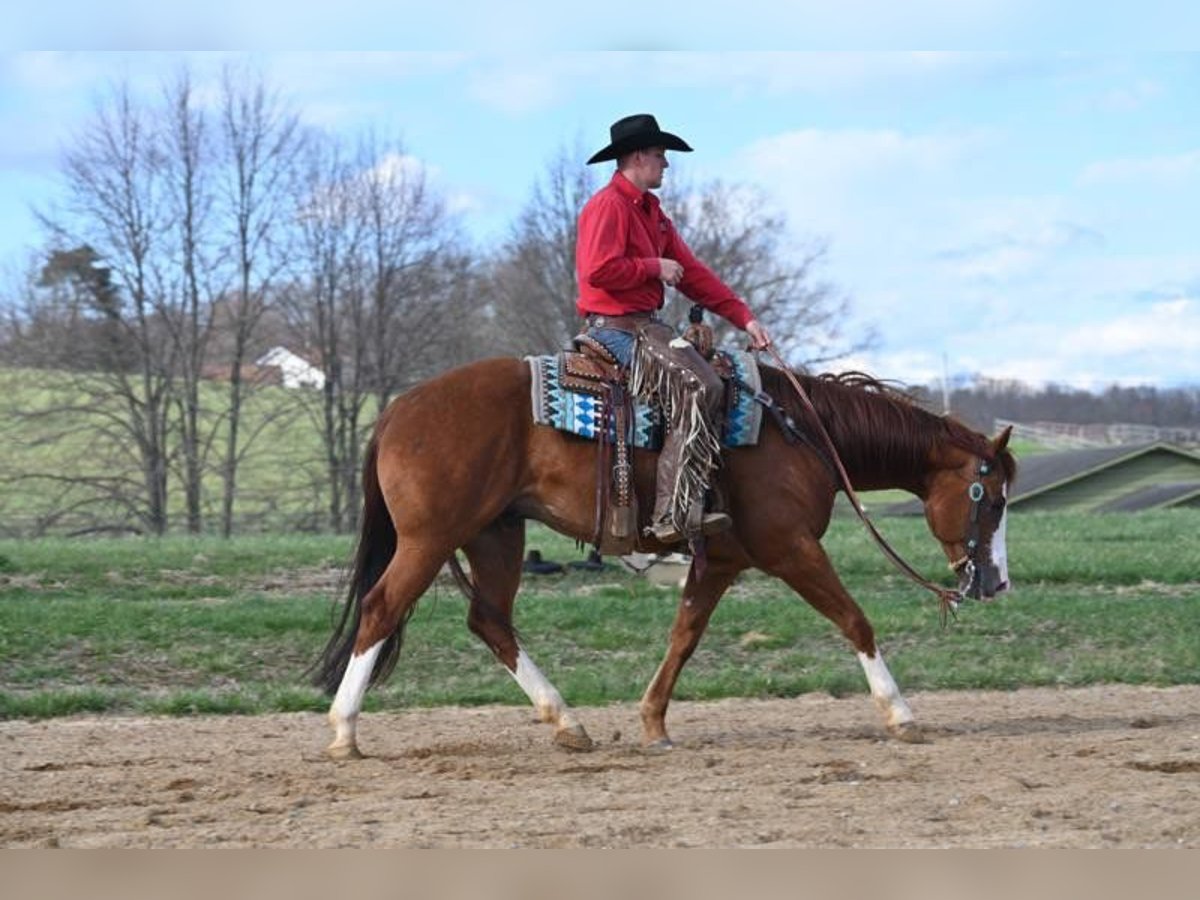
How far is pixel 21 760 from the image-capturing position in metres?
8.13

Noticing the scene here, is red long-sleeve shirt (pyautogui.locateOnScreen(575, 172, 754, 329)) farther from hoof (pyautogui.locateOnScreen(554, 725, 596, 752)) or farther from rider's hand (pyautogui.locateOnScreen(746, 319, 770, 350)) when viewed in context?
hoof (pyautogui.locateOnScreen(554, 725, 596, 752))

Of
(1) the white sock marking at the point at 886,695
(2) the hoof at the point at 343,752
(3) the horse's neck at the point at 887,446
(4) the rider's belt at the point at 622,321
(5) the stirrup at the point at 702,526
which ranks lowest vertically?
(2) the hoof at the point at 343,752

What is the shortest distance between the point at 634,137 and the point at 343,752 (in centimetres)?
345

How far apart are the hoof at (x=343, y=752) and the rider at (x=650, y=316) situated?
1.85m

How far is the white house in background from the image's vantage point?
39906 millimetres

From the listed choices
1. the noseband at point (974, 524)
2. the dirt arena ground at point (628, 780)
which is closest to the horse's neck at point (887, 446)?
the noseband at point (974, 524)

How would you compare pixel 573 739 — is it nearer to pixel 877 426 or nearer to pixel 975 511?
pixel 877 426

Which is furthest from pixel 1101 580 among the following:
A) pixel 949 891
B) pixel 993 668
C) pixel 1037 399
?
pixel 1037 399

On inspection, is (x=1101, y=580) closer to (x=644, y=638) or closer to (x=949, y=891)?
(x=644, y=638)

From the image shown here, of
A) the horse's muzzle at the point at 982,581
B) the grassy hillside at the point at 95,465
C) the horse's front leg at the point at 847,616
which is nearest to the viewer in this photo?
the horse's front leg at the point at 847,616

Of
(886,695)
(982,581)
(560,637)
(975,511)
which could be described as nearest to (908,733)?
(886,695)

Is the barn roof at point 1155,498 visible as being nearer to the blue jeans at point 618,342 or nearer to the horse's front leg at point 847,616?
the horse's front leg at point 847,616

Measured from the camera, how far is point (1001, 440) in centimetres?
891

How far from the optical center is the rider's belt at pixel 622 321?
839cm
